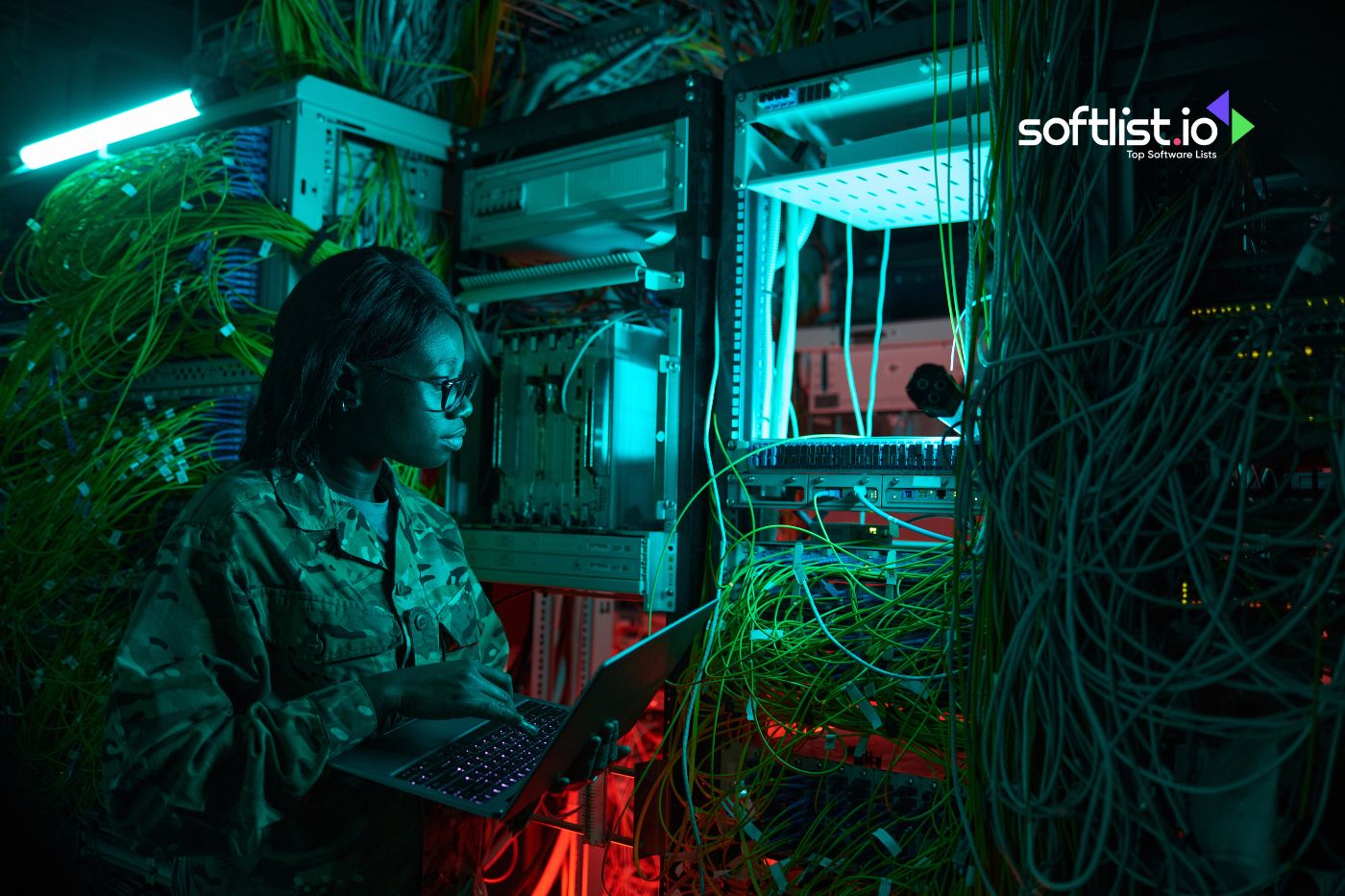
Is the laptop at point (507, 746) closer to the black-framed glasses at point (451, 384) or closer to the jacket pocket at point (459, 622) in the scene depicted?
the jacket pocket at point (459, 622)

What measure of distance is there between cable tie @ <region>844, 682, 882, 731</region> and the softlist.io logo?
801 millimetres

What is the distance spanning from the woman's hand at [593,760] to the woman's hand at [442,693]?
9 centimetres

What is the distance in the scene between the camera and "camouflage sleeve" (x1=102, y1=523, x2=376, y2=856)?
1206mm

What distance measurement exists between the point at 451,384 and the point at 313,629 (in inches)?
15.7

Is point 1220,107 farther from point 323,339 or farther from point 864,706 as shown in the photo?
point 323,339

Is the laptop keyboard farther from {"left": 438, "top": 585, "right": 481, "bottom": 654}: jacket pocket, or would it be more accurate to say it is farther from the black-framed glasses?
the black-framed glasses

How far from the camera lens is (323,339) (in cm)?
148

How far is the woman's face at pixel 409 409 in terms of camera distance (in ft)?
4.95

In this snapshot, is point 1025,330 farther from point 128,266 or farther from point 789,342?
point 128,266

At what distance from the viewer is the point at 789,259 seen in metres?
1.98

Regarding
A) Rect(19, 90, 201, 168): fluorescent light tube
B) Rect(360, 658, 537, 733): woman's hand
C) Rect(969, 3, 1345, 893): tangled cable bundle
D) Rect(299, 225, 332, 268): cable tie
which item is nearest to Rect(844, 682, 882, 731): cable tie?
Rect(969, 3, 1345, 893): tangled cable bundle

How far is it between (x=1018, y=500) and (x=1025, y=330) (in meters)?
0.18

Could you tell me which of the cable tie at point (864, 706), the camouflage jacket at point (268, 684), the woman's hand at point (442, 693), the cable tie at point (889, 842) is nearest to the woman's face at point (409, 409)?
the camouflage jacket at point (268, 684)

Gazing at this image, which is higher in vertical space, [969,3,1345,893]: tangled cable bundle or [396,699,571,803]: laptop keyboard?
[969,3,1345,893]: tangled cable bundle
